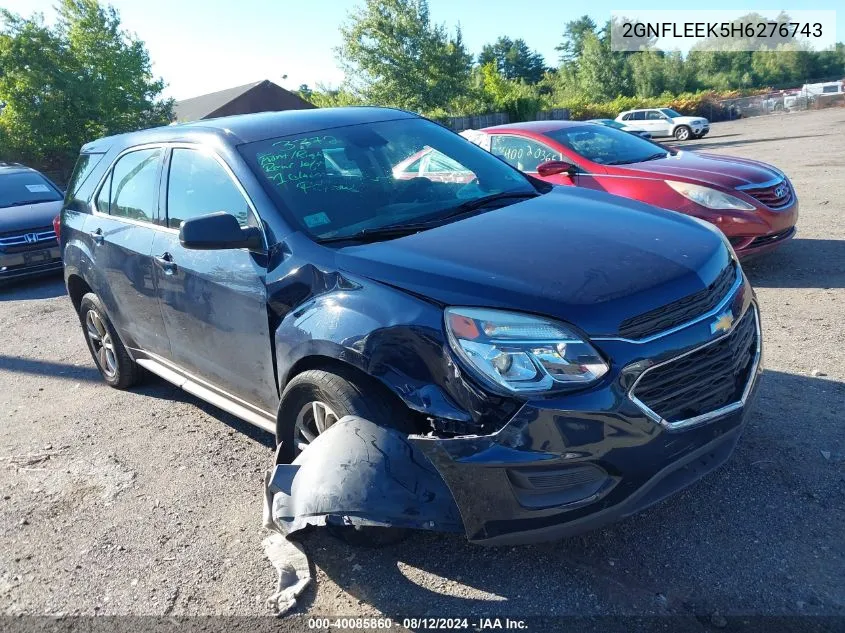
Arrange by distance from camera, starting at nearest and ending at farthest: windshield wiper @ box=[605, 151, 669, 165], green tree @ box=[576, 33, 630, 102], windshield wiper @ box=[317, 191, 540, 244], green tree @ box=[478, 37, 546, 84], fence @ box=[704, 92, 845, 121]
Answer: windshield wiper @ box=[317, 191, 540, 244] < windshield wiper @ box=[605, 151, 669, 165] < fence @ box=[704, 92, 845, 121] < green tree @ box=[576, 33, 630, 102] < green tree @ box=[478, 37, 546, 84]

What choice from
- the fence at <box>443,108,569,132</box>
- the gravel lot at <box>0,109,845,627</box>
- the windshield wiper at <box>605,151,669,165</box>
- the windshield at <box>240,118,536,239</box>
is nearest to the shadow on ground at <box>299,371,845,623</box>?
the gravel lot at <box>0,109,845,627</box>

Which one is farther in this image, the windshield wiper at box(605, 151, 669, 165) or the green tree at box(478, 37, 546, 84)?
the green tree at box(478, 37, 546, 84)

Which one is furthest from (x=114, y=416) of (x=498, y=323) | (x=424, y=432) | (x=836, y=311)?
(x=836, y=311)

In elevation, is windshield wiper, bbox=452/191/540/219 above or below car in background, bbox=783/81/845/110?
above

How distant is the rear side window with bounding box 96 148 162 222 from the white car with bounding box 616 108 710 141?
110 feet

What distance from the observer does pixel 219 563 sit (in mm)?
3115

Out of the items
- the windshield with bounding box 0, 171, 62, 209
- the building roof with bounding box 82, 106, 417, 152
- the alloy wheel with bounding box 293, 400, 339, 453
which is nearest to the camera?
the alloy wheel with bounding box 293, 400, 339, 453

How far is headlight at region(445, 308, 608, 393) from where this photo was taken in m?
2.43

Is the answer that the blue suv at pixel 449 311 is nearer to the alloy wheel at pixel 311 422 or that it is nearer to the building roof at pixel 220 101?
the alloy wheel at pixel 311 422

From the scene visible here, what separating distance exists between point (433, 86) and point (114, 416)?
105 feet

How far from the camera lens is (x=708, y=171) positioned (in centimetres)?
670

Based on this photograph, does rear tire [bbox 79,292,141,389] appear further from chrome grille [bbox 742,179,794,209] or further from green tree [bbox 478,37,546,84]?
green tree [bbox 478,37,546,84]

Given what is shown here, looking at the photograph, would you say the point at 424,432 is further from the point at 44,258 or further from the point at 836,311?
the point at 44,258

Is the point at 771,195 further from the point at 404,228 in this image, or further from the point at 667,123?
the point at 667,123
